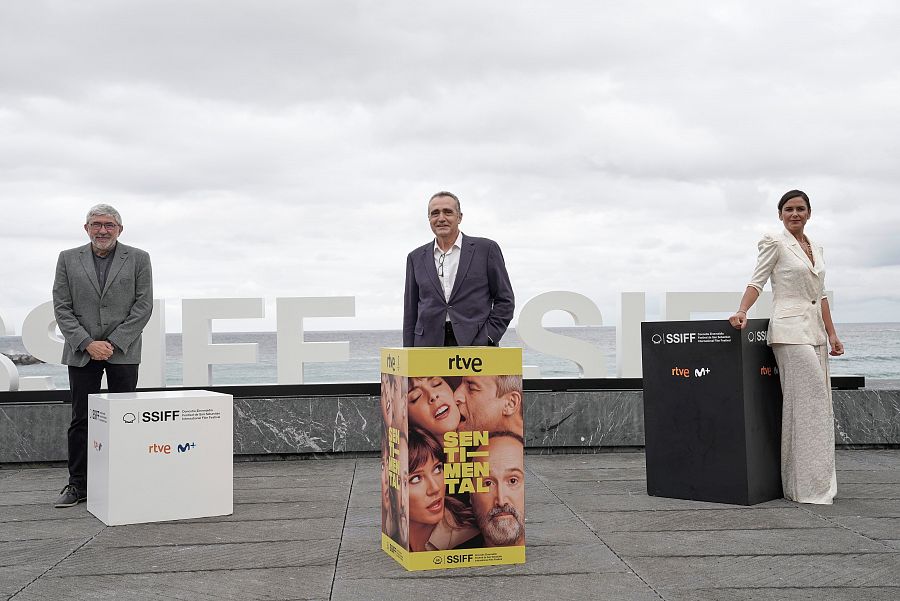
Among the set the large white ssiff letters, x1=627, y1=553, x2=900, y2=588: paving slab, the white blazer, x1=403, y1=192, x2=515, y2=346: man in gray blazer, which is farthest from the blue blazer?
the large white ssiff letters

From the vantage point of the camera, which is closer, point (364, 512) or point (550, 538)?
point (550, 538)

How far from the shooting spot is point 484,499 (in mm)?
3936

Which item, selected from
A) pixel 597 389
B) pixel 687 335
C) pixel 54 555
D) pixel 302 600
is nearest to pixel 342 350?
pixel 597 389

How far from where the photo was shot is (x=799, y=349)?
5.54m

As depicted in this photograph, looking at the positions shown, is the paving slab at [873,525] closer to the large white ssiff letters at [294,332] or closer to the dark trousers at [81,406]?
the large white ssiff letters at [294,332]

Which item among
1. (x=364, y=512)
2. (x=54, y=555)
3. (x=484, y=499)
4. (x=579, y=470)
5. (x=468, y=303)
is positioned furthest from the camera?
(x=579, y=470)

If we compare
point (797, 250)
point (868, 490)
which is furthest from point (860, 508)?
point (797, 250)

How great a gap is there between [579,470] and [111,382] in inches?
141

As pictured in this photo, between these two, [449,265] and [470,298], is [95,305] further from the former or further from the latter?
[470,298]

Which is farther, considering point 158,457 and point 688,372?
point 688,372

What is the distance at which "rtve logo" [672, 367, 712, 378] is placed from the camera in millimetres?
5607

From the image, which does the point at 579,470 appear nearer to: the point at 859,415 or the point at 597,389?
the point at 597,389

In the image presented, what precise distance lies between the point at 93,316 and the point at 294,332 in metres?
2.42

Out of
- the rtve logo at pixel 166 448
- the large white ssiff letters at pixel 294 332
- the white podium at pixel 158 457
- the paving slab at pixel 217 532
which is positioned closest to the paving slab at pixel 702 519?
the paving slab at pixel 217 532
